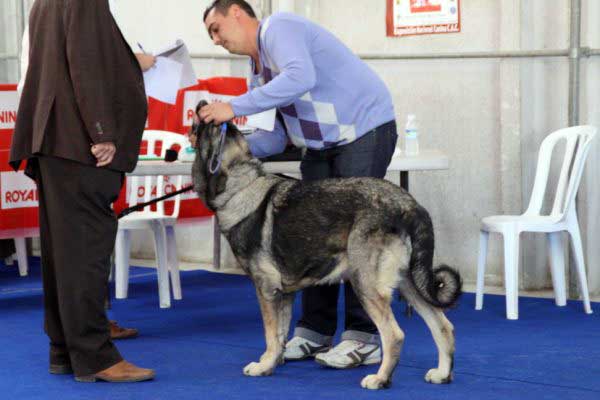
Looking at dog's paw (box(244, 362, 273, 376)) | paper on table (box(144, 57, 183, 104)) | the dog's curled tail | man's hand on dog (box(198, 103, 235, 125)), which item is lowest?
dog's paw (box(244, 362, 273, 376))

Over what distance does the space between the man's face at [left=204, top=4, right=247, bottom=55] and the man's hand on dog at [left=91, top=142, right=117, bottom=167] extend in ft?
2.38

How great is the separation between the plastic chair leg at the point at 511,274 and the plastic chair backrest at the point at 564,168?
349mm

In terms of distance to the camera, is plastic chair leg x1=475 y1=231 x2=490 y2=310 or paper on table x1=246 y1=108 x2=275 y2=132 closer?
paper on table x1=246 y1=108 x2=275 y2=132

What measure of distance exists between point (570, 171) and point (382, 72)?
5.15ft

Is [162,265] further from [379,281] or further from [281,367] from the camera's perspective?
[379,281]

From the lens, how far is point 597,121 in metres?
6.79

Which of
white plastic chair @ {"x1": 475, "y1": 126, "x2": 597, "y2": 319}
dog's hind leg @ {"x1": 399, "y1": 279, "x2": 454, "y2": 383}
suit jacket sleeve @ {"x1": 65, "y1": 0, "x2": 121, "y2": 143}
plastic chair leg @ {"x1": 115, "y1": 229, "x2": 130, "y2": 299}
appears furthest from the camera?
plastic chair leg @ {"x1": 115, "y1": 229, "x2": 130, "y2": 299}

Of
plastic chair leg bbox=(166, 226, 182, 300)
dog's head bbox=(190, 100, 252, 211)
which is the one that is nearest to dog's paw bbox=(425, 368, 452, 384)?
dog's head bbox=(190, 100, 252, 211)

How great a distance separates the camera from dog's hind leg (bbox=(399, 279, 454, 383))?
13.9ft

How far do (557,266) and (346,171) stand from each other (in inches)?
94.5

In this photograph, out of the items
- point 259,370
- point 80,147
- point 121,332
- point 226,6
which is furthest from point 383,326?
point 121,332

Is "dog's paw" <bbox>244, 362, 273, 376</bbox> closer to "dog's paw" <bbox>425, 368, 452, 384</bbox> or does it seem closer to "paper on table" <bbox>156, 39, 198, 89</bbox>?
"dog's paw" <bbox>425, 368, 452, 384</bbox>

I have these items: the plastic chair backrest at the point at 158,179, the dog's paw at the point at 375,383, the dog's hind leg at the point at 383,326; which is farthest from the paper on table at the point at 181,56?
the plastic chair backrest at the point at 158,179

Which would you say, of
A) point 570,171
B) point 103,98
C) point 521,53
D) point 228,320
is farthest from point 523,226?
point 103,98
